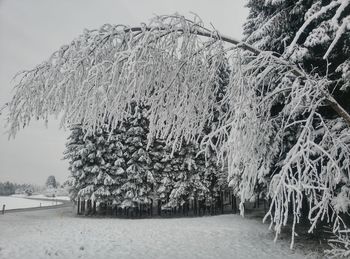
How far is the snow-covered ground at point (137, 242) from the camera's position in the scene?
1388 cm

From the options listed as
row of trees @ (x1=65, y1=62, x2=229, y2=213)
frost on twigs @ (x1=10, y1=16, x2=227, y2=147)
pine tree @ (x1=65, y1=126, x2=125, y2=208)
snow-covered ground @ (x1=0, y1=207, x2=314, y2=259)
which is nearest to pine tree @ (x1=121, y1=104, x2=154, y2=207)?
row of trees @ (x1=65, y1=62, x2=229, y2=213)

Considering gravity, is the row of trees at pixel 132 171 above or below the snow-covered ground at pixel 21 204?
above

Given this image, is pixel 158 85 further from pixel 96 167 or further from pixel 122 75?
pixel 96 167

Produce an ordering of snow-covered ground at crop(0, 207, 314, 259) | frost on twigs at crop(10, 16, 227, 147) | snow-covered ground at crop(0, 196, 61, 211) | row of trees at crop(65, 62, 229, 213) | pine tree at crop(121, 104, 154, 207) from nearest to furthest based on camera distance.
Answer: frost on twigs at crop(10, 16, 227, 147)
snow-covered ground at crop(0, 207, 314, 259)
row of trees at crop(65, 62, 229, 213)
pine tree at crop(121, 104, 154, 207)
snow-covered ground at crop(0, 196, 61, 211)

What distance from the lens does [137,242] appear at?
16.0m

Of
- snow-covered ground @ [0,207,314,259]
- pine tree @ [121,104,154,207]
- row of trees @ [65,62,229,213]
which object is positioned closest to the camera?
snow-covered ground @ [0,207,314,259]

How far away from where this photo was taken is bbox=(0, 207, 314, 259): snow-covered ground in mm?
13883

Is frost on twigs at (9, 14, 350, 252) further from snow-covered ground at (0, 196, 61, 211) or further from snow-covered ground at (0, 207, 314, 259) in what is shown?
snow-covered ground at (0, 196, 61, 211)

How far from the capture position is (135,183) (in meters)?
30.2

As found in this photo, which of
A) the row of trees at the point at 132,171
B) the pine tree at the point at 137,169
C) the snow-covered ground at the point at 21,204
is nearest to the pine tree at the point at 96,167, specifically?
the row of trees at the point at 132,171

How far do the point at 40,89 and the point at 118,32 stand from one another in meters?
1.00

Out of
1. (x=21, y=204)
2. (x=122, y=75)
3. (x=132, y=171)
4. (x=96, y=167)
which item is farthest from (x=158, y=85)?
(x=21, y=204)

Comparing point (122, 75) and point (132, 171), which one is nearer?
point (122, 75)

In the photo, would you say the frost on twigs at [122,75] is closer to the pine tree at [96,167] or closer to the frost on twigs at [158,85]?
the frost on twigs at [158,85]
